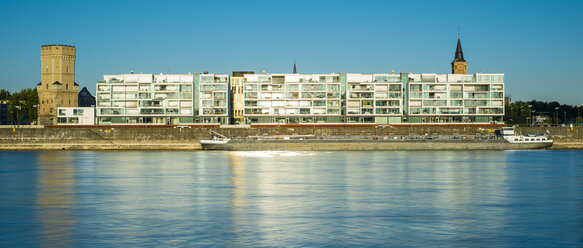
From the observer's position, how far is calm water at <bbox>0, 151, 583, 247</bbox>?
27.8 meters

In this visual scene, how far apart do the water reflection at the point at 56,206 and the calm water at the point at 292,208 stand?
8 cm

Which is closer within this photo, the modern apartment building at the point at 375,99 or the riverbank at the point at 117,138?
the riverbank at the point at 117,138

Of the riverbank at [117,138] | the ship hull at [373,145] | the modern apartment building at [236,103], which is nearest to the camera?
the ship hull at [373,145]

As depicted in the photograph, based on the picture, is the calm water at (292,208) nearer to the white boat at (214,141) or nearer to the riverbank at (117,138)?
the white boat at (214,141)

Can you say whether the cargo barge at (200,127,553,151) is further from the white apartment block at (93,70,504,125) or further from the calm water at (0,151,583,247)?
the calm water at (0,151,583,247)

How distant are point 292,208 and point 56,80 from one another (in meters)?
150

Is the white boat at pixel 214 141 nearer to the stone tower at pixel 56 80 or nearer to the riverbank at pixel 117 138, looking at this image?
the riverbank at pixel 117 138

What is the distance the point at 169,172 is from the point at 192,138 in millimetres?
58950

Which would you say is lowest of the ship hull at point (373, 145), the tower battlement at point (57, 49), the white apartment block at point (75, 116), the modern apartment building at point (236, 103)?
the ship hull at point (373, 145)

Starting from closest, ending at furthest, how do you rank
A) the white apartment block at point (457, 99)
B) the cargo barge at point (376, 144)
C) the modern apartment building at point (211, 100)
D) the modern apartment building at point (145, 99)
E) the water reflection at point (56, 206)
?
1. the water reflection at point (56, 206)
2. the cargo barge at point (376, 144)
3. the modern apartment building at point (145, 99)
4. the white apartment block at point (457, 99)
5. the modern apartment building at point (211, 100)

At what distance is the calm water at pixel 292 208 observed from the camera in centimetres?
2778

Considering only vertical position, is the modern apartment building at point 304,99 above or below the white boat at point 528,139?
above

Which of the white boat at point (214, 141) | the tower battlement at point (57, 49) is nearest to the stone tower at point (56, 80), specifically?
the tower battlement at point (57, 49)

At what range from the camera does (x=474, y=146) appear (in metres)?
116
